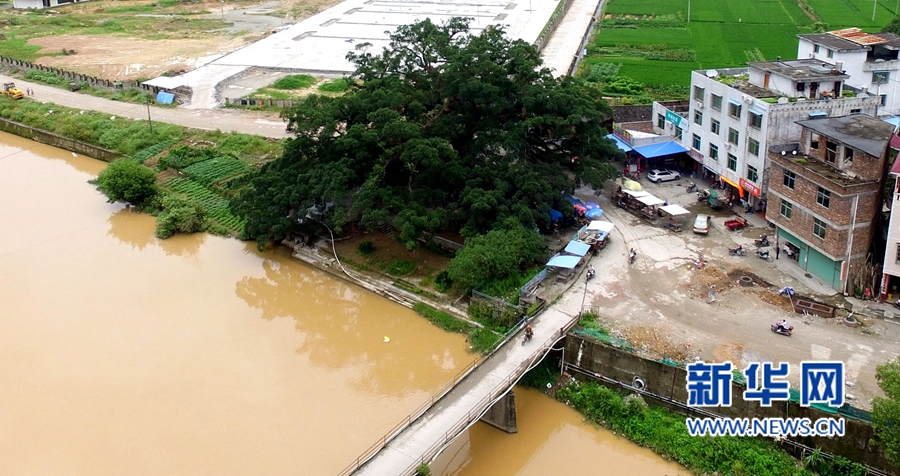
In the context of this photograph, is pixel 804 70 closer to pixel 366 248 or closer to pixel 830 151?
pixel 830 151

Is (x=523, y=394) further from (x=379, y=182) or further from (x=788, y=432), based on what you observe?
(x=379, y=182)

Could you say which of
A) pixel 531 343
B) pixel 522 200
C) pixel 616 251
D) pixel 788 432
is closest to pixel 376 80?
pixel 522 200

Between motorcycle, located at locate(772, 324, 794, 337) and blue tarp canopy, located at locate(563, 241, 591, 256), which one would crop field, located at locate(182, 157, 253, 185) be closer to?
blue tarp canopy, located at locate(563, 241, 591, 256)

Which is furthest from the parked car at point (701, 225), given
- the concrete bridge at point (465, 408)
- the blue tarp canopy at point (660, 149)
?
the concrete bridge at point (465, 408)

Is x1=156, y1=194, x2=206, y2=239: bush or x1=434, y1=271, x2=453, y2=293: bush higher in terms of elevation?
x1=156, y1=194, x2=206, y2=239: bush

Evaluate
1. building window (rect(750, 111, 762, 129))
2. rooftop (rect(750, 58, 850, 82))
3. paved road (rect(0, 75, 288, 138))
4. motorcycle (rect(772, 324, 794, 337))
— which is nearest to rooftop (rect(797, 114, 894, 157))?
building window (rect(750, 111, 762, 129))

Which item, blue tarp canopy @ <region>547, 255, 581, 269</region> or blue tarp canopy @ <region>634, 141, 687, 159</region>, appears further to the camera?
blue tarp canopy @ <region>634, 141, 687, 159</region>
